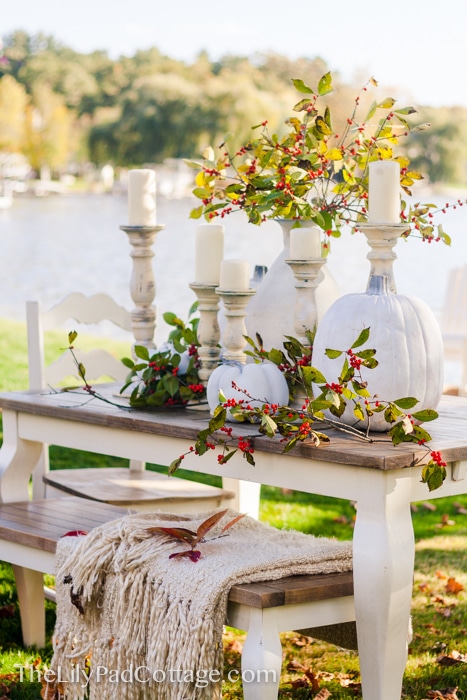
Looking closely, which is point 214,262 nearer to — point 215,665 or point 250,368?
point 250,368

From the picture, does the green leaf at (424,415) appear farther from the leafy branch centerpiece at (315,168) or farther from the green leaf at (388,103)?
the green leaf at (388,103)

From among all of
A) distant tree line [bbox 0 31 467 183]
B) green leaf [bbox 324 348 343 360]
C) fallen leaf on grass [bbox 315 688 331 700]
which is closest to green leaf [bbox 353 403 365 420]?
green leaf [bbox 324 348 343 360]

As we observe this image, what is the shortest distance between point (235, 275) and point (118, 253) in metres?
18.4

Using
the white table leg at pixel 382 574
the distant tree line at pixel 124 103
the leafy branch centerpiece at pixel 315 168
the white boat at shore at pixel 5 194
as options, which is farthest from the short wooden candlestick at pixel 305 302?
the white boat at shore at pixel 5 194

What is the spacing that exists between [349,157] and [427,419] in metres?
0.80

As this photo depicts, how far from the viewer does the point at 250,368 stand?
2.00 metres

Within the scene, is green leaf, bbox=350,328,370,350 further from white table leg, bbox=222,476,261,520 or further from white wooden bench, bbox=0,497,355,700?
white table leg, bbox=222,476,261,520

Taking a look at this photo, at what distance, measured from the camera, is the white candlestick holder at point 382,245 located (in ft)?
6.33

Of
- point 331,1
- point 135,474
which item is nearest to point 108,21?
point 331,1

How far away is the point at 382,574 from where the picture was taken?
68.7 inches

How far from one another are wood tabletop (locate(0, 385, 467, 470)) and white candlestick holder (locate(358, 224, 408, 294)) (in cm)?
32

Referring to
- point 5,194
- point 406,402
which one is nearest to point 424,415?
point 406,402

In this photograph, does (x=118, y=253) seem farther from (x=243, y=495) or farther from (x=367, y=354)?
(x=367, y=354)

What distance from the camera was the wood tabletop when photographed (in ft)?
5.74
